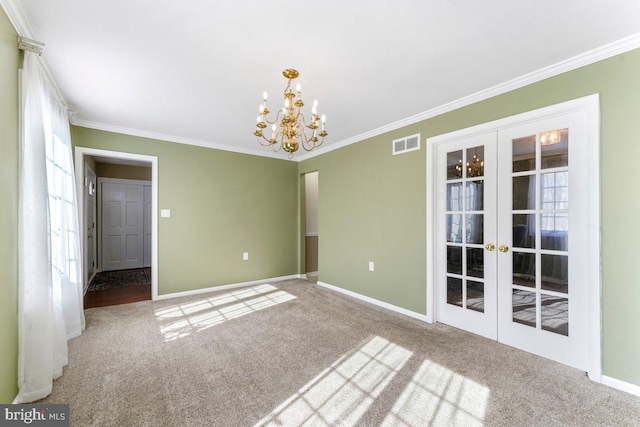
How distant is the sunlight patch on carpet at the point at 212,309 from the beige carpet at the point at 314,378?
4 centimetres

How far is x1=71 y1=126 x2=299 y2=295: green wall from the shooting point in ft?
14.2

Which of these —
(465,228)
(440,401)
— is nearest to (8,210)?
(440,401)

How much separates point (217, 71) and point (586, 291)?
354cm

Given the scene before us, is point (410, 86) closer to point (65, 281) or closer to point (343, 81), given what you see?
point (343, 81)

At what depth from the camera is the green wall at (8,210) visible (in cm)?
166

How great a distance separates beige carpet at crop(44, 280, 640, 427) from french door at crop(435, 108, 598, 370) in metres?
0.24

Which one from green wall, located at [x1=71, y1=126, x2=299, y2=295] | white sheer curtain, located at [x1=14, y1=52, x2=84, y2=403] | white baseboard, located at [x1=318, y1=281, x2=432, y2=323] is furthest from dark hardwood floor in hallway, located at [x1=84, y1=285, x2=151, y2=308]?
white baseboard, located at [x1=318, y1=281, x2=432, y2=323]

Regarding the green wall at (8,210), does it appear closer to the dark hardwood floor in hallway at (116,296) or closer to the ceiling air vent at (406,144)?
the dark hardwood floor in hallway at (116,296)

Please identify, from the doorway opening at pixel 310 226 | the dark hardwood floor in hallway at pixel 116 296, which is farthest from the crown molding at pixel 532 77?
the dark hardwood floor in hallway at pixel 116 296

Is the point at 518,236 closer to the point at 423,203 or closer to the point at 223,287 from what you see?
the point at 423,203

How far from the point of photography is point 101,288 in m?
4.94

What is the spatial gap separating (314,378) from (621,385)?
224 cm

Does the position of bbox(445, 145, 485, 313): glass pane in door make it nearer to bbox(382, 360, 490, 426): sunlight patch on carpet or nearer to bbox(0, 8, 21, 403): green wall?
bbox(382, 360, 490, 426): sunlight patch on carpet

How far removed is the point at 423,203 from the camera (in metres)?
3.42
